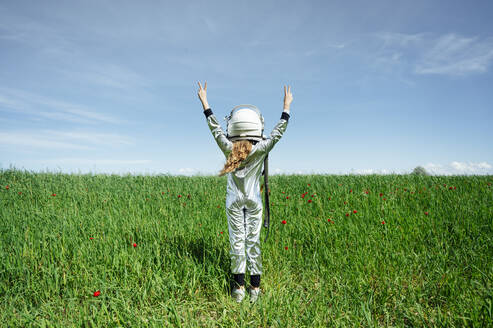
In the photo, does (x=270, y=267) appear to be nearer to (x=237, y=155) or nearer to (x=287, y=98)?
(x=237, y=155)

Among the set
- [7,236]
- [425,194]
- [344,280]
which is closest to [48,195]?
[7,236]

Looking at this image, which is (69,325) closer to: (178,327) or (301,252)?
(178,327)

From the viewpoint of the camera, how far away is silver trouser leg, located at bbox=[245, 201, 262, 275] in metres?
3.40

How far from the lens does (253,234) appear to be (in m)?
3.40

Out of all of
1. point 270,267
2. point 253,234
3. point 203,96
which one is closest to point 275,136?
point 203,96

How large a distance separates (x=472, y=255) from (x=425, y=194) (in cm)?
309

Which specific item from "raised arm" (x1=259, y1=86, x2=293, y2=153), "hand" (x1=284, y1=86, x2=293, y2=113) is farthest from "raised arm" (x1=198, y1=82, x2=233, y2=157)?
"hand" (x1=284, y1=86, x2=293, y2=113)

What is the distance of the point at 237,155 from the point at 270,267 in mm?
1789

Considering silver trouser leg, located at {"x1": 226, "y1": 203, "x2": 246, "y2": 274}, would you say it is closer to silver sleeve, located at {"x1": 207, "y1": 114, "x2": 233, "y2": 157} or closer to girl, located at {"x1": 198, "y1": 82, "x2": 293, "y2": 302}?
girl, located at {"x1": 198, "y1": 82, "x2": 293, "y2": 302}

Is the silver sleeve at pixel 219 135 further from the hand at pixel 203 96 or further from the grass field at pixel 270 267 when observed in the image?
the grass field at pixel 270 267

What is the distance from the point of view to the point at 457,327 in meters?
2.77

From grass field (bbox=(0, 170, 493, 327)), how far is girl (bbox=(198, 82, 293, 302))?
1.04 feet

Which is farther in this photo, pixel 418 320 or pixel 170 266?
pixel 170 266

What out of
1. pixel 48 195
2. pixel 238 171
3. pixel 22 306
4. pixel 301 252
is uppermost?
pixel 238 171
